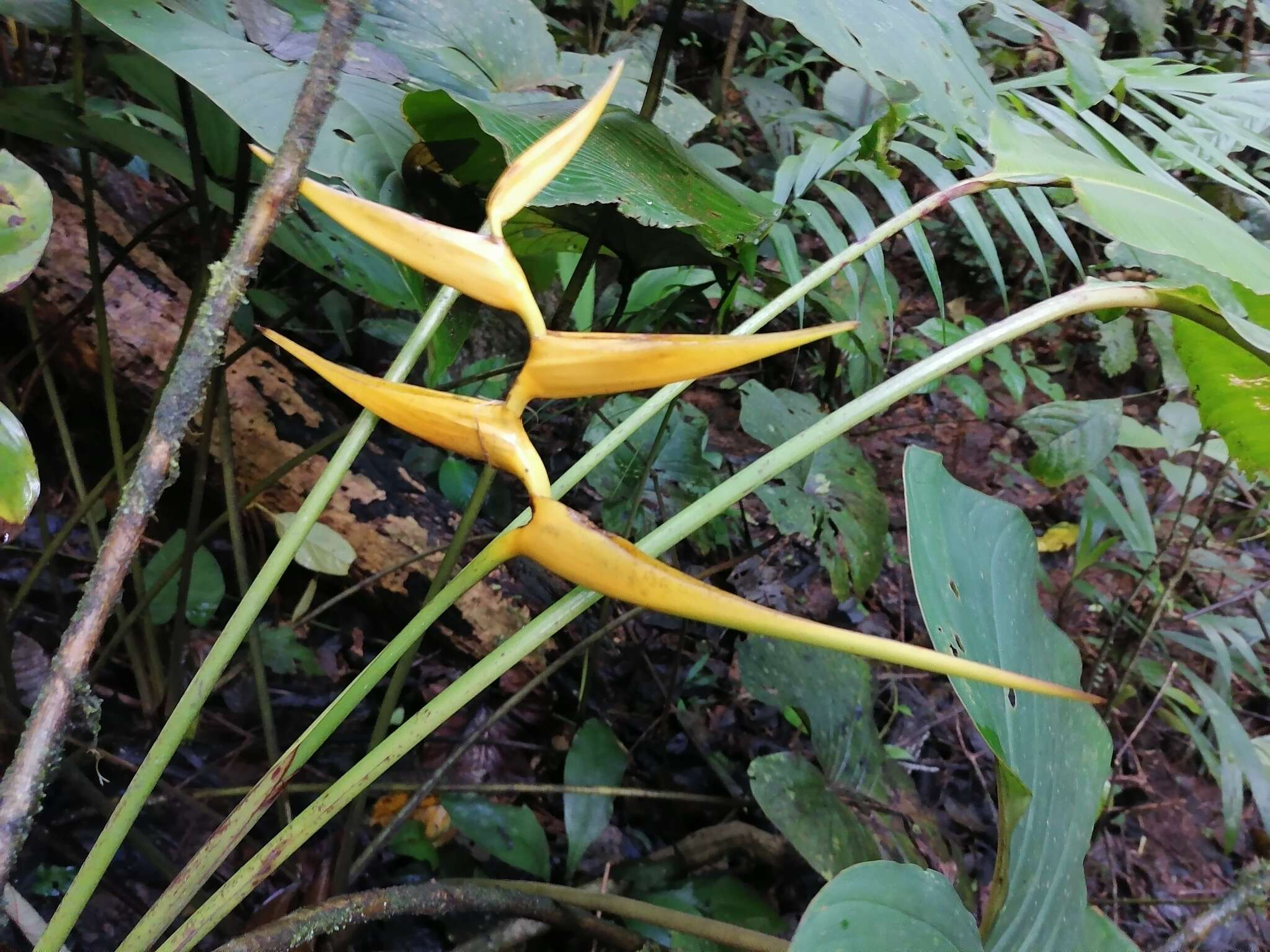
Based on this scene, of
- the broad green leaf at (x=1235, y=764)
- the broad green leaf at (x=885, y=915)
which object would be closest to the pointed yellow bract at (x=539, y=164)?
the broad green leaf at (x=885, y=915)

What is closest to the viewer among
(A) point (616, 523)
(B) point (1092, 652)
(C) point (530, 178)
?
(C) point (530, 178)

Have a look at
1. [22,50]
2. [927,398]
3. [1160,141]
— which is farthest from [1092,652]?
[22,50]

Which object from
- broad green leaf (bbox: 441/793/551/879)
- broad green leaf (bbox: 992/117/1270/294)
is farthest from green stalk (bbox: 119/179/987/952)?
broad green leaf (bbox: 441/793/551/879)

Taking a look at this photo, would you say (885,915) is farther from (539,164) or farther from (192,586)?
(192,586)

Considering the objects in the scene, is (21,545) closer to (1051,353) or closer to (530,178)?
(530,178)

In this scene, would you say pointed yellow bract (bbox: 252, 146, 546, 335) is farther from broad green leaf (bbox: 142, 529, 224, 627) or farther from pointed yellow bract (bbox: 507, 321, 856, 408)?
broad green leaf (bbox: 142, 529, 224, 627)

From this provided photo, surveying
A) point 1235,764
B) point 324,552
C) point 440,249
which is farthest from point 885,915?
point 1235,764

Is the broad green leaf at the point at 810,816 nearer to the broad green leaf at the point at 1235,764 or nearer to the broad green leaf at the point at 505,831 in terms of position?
the broad green leaf at the point at 505,831
